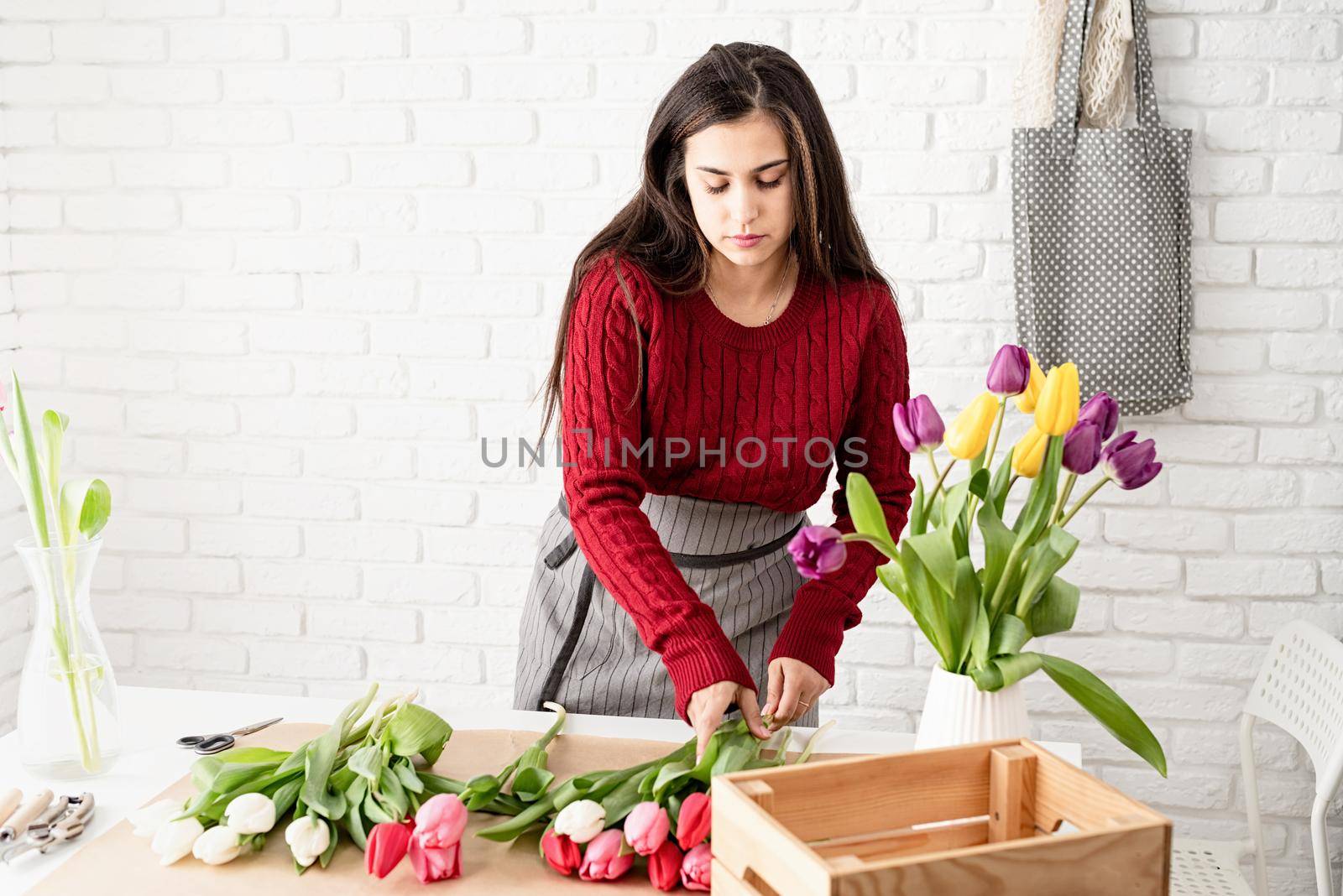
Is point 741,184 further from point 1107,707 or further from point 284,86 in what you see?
point 284,86

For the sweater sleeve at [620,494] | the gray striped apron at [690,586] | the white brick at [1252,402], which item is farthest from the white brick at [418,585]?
the white brick at [1252,402]

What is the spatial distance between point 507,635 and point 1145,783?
1.27 m

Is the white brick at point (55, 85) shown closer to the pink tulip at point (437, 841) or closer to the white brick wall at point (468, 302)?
the white brick wall at point (468, 302)

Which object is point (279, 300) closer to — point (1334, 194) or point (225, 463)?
point (225, 463)

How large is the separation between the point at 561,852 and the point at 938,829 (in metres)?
0.32

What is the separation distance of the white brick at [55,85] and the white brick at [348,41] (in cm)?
42

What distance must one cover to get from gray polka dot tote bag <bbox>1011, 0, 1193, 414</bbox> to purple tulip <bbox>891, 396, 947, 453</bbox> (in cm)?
126

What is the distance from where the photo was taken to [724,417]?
58.7 inches

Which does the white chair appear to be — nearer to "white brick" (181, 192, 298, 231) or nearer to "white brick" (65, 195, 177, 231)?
"white brick" (181, 192, 298, 231)

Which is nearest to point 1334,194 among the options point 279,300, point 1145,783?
point 1145,783

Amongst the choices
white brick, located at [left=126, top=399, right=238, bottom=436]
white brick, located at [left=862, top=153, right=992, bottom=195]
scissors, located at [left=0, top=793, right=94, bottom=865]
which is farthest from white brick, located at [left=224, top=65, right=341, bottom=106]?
scissors, located at [left=0, top=793, right=94, bottom=865]

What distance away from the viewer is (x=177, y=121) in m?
2.42

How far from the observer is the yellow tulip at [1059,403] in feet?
3.01

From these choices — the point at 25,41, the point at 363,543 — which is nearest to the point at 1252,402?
the point at 363,543
